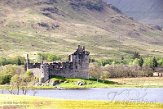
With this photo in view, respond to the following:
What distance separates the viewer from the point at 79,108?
2630 inches

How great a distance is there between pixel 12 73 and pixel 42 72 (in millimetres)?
12416

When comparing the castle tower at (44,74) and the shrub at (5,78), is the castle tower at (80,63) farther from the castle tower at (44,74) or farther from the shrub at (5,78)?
the shrub at (5,78)

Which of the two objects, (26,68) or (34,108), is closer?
(34,108)

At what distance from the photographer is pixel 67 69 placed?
614 ft

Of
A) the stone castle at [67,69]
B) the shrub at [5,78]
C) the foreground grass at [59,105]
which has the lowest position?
the foreground grass at [59,105]

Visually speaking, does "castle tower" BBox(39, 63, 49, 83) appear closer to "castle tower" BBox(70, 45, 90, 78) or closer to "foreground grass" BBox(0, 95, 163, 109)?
"castle tower" BBox(70, 45, 90, 78)

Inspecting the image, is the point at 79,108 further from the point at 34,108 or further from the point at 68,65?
the point at 68,65

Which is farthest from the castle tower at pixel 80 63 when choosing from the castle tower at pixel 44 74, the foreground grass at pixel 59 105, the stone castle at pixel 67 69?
the foreground grass at pixel 59 105

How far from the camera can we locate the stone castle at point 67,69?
7210 inches

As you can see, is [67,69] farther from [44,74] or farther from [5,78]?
[5,78]

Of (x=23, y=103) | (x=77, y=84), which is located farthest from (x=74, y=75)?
(x=23, y=103)

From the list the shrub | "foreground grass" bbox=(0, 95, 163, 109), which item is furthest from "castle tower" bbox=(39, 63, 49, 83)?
"foreground grass" bbox=(0, 95, 163, 109)

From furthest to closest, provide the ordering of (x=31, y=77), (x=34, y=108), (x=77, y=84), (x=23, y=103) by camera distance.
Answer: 1. (x=31, y=77)
2. (x=77, y=84)
3. (x=23, y=103)
4. (x=34, y=108)

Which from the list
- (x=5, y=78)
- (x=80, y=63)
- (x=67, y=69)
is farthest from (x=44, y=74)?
(x=80, y=63)
